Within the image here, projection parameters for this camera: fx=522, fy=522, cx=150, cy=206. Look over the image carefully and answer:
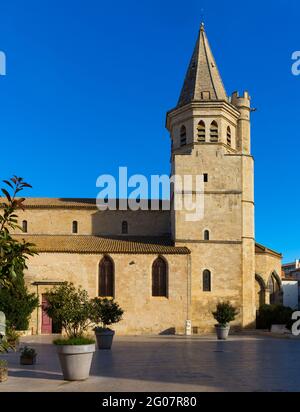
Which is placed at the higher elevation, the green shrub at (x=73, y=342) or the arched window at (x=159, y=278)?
the arched window at (x=159, y=278)

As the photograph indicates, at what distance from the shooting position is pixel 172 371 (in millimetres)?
15203

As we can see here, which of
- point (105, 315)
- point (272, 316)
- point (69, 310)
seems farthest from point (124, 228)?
point (69, 310)

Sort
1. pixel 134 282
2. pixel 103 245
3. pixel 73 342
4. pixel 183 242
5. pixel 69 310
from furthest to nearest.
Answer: pixel 103 245
pixel 183 242
pixel 134 282
pixel 69 310
pixel 73 342

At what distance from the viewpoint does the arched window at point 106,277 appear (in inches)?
1387

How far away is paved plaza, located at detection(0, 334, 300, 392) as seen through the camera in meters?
12.4

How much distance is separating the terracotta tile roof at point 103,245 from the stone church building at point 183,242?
0.07 m

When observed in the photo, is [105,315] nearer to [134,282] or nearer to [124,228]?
[134,282]

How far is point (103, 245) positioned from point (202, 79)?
571 inches

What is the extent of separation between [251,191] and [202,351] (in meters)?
18.9

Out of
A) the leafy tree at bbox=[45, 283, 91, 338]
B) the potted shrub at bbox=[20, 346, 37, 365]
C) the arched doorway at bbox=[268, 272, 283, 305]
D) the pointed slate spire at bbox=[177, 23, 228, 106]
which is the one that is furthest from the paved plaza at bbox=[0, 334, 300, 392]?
the pointed slate spire at bbox=[177, 23, 228, 106]

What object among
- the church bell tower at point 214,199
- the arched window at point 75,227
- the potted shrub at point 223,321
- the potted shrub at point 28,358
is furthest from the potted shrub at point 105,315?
the arched window at point 75,227

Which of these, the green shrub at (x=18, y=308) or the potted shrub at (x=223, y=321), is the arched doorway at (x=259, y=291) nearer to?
the potted shrub at (x=223, y=321)

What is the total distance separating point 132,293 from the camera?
35.0 meters

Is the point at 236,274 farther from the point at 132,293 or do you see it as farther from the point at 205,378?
the point at 205,378
